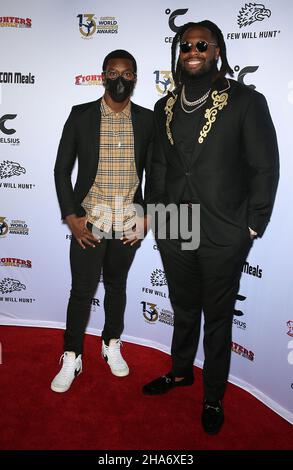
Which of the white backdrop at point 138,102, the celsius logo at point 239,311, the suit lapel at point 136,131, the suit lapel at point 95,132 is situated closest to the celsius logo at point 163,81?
the white backdrop at point 138,102

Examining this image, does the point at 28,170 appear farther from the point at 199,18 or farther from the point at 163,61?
the point at 199,18

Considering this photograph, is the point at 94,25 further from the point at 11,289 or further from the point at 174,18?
the point at 11,289

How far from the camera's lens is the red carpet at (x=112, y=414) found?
2219 mm

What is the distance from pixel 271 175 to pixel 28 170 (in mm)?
1968

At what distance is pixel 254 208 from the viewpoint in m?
2.03

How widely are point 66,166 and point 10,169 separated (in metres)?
0.98

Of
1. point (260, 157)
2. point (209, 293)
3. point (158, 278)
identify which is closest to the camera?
point (260, 157)

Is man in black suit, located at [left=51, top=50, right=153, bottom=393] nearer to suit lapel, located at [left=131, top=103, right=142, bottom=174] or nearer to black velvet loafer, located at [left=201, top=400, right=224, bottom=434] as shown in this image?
suit lapel, located at [left=131, top=103, right=142, bottom=174]

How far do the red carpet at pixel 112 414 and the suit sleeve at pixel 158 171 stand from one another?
4.11 ft

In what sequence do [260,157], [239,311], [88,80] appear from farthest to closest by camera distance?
1. [88,80]
2. [239,311]
3. [260,157]

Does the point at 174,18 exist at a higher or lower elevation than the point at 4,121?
higher

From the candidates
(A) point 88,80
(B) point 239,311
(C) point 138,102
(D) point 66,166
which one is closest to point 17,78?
(A) point 88,80

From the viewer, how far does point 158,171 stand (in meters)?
2.34

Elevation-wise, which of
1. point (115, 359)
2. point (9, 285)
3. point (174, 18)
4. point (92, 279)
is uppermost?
point (174, 18)
